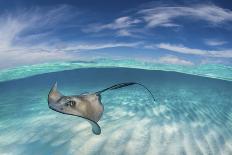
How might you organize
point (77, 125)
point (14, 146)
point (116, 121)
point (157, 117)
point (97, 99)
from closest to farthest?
point (97, 99) < point (14, 146) < point (77, 125) < point (116, 121) < point (157, 117)

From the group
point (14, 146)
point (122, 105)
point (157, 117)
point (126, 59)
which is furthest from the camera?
point (126, 59)

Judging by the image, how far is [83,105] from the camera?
4980 millimetres

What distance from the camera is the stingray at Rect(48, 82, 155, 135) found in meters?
4.15

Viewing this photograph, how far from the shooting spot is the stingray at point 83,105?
4147mm

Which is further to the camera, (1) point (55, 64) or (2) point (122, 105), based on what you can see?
→ (1) point (55, 64)

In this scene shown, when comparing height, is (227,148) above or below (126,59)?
below

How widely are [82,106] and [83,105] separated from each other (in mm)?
72

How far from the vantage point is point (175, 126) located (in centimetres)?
802

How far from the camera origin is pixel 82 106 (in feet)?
16.1

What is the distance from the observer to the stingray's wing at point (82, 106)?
414 centimetres

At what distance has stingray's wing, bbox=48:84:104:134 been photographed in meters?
4.14

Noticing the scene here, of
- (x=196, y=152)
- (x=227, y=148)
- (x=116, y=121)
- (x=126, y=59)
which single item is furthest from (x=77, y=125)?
(x=126, y=59)

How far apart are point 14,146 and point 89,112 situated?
2619mm

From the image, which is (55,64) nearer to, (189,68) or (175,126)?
(189,68)
